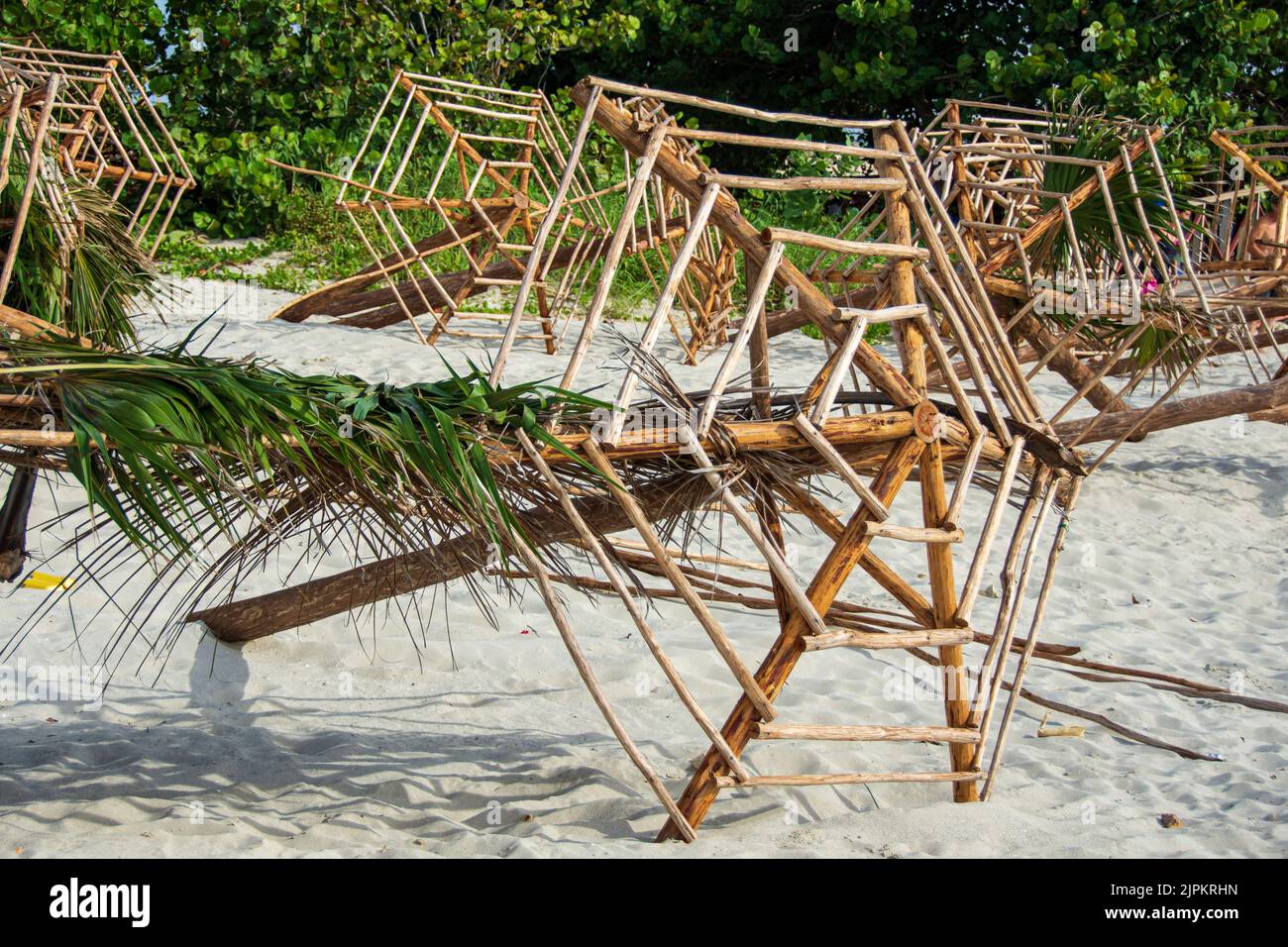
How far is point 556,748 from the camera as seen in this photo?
3137 mm

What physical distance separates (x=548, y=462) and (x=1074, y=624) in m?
2.60

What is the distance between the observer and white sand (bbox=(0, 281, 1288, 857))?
→ 2514mm

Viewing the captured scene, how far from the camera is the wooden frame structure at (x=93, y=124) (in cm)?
329

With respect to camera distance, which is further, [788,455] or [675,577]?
[788,455]

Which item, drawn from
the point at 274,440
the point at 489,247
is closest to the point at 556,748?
the point at 274,440

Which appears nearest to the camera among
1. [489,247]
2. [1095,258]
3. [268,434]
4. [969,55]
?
[268,434]

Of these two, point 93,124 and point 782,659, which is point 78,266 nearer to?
point 782,659

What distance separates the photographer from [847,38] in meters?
10.1

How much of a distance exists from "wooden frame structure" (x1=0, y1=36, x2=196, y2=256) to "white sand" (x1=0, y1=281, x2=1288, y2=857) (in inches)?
49.0

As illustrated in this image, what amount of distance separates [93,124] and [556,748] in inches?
179

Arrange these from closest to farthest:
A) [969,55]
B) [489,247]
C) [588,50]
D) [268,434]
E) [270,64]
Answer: [268,434] < [489,247] < [270,64] < [588,50] < [969,55]

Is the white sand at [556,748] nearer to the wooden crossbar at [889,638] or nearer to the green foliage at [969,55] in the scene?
the wooden crossbar at [889,638]

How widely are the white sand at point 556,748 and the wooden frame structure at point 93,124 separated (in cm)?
125

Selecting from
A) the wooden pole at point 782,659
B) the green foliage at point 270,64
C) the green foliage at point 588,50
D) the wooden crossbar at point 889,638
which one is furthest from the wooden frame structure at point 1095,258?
the green foliage at point 270,64
